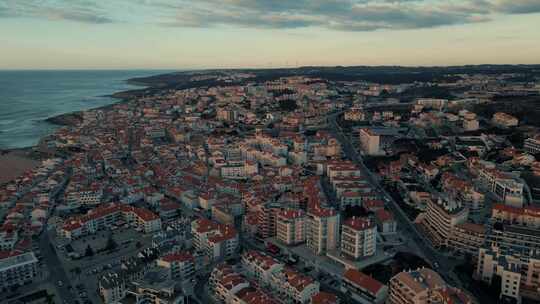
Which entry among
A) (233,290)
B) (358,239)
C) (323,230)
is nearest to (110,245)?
(233,290)

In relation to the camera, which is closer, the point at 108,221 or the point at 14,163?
the point at 108,221

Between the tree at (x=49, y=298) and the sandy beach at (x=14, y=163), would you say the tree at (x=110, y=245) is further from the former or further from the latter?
the sandy beach at (x=14, y=163)

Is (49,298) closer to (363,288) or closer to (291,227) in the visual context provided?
(291,227)

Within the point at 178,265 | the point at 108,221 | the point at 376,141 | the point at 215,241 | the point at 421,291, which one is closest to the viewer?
the point at 421,291

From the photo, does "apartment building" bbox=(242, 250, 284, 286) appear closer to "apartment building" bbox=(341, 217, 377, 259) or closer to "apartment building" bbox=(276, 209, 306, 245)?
"apartment building" bbox=(276, 209, 306, 245)

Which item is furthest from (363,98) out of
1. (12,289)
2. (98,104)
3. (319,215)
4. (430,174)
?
(12,289)
